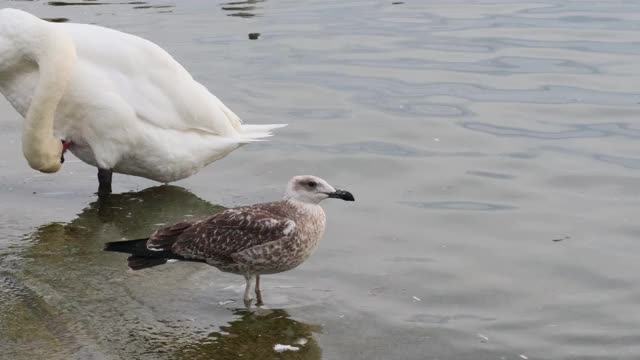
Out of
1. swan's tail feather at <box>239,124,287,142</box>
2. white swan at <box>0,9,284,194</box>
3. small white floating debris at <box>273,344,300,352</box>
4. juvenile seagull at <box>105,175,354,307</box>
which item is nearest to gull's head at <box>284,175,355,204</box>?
juvenile seagull at <box>105,175,354,307</box>

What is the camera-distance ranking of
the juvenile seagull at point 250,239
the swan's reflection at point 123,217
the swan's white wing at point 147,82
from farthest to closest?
the swan's white wing at point 147,82 → the swan's reflection at point 123,217 → the juvenile seagull at point 250,239

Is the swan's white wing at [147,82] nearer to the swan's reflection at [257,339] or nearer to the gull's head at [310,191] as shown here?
the gull's head at [310,191]

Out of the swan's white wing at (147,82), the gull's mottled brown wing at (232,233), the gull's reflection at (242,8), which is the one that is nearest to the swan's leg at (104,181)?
the swan's white wing at (147,82)

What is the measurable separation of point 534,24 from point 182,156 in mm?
8611

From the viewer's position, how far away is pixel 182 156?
983 cm

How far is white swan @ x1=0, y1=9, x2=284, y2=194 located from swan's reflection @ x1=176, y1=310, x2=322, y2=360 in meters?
2.69

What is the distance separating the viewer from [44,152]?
936 cm

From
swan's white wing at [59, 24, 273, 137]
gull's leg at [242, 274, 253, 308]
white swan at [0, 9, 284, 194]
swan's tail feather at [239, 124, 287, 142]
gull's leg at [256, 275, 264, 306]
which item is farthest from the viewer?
swan's tail feather at [239, 124, 287, 142]

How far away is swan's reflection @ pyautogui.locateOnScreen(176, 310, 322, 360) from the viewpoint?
21.8ft

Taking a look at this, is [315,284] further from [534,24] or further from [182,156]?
[534,24]

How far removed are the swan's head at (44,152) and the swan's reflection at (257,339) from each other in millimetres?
→ 2742

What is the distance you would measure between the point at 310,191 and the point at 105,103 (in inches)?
99.6

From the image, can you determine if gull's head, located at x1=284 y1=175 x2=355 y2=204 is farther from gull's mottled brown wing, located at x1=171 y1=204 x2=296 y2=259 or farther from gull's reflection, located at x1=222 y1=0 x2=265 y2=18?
gull's reflection, located at x1=222 y1=0 x2=265 y2=18

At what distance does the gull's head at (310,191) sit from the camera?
24.3ft
